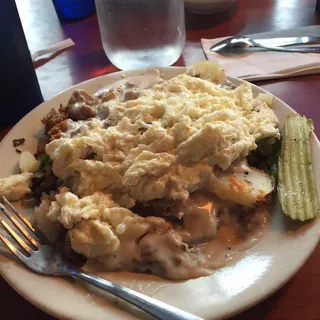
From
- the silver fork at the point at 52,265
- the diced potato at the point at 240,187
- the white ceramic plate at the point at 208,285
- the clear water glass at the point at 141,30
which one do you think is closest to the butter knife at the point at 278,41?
the clear water glass at the point at 141,30

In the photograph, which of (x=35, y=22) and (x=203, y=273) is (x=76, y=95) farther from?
(x=35, y=22)

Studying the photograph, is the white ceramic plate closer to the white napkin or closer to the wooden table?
the wooden table

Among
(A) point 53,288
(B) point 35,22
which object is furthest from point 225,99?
(B) point 35,22

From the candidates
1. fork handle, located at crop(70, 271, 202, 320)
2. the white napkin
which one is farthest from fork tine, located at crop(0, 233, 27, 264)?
the white napkin

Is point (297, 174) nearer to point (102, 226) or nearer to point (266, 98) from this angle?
point (266, 98)

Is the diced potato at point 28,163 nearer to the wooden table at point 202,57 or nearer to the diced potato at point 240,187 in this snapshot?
the wooden table at point 202,57

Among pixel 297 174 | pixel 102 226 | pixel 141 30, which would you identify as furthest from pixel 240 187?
pixel 141 30

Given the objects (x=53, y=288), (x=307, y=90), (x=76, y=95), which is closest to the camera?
(x=53, y=288)
